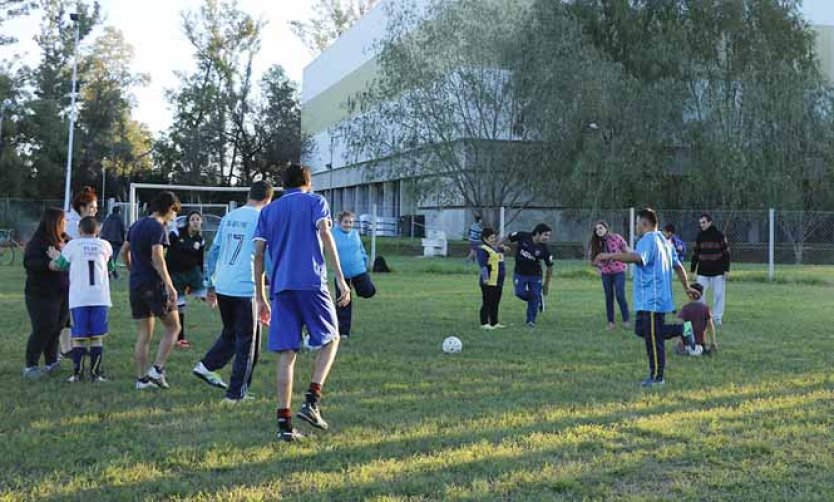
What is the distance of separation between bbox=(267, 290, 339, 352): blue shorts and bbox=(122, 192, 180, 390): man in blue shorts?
1933mm

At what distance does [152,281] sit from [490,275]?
18.3 feet

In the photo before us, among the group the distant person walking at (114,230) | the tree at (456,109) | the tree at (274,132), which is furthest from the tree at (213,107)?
the distant person walking at (114,230)

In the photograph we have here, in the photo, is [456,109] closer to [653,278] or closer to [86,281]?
[653,278]

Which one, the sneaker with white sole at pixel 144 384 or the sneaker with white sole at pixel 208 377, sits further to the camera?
the sneaker with white sole at pixel 144 384

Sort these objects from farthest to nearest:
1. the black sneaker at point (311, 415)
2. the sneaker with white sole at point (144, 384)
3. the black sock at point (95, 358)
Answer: the black sock at point (95, 358) < the sneaker with white sole at point (144, 384) < the black sneaker at point (311, 415)

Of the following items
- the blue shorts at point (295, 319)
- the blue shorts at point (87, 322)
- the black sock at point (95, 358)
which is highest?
the blue shorts at point (295, 319)

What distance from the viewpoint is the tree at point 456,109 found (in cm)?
3341

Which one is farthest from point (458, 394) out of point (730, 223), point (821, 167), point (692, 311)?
point (821, 167)

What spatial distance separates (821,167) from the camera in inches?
1303

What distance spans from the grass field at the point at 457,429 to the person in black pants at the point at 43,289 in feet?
1.17

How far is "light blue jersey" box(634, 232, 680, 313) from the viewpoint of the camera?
7.67m

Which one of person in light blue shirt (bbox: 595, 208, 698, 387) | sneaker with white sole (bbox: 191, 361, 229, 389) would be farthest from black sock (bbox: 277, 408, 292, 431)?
person in light blue shirt (bbox: 595, 208, 698, 387)

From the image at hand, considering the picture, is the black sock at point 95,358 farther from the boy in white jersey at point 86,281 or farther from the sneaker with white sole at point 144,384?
the sneaker with white sole at point 144,384

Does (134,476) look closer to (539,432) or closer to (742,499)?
Result: (539,432)
